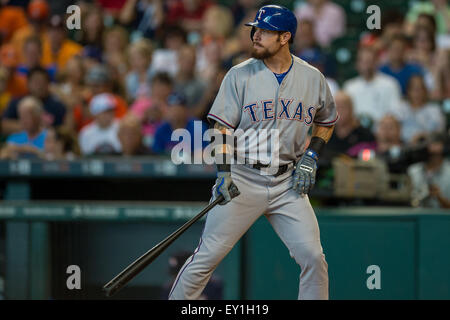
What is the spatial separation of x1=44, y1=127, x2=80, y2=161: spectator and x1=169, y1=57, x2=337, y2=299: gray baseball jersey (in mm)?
2792

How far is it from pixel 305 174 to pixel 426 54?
4.75 m

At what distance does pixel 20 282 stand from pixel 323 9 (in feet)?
16.5

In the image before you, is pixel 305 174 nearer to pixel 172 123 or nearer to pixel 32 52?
pixel 172 123

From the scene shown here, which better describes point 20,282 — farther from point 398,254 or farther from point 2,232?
point 398,254

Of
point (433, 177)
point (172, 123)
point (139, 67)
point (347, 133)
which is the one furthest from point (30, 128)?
point (433, 177)

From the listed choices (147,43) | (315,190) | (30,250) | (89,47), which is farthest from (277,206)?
(89,47)

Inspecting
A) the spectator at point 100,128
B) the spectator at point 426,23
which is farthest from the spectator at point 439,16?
the spectator at point 100,128

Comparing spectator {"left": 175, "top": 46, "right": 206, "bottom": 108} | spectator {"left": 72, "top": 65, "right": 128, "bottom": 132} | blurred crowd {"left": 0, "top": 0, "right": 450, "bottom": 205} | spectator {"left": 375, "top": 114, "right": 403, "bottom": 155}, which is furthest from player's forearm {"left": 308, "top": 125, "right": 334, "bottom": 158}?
spectator {"left": 72, "top": 65, "right": 128, "bottom": 132}

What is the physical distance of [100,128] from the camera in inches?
289

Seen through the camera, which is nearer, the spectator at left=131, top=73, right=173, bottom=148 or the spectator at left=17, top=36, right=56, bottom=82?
the spectator at left=131, top=73, right=173, bottom=148

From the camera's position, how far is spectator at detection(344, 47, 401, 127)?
769 cm

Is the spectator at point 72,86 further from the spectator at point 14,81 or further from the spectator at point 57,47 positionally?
the spectator at point 57,47

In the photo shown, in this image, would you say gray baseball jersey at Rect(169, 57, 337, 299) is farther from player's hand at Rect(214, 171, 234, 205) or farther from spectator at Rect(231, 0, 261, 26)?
spectator at Rect(231, 0, 261, 26)

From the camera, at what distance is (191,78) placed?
802 centimetres
